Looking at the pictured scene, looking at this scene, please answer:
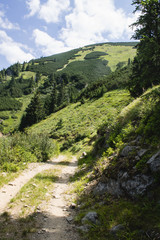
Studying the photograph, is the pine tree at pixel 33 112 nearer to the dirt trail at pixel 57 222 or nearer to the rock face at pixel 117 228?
the dirt trail at pixel 57 222

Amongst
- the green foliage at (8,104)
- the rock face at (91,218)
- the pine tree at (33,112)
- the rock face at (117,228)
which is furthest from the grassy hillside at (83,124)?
the green foliage at (8,104)

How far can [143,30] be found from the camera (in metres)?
10.6

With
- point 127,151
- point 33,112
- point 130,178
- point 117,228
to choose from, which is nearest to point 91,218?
point 117,228

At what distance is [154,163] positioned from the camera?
5.41 m

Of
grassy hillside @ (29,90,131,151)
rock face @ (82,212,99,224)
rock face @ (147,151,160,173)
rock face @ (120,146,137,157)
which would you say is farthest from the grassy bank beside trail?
grassy hillside @ (29,90,131,151)

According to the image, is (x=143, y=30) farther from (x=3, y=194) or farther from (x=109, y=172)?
(x=3, y=194)

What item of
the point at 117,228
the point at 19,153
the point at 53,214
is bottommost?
the point at 53,214

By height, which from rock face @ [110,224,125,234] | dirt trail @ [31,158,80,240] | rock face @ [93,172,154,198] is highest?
rock face @ [93,172,154,198]

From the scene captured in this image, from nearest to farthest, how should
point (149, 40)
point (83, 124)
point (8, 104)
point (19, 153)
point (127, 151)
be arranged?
point (127, 151)
point (149, 40)
point (19, 153)
point (83, 124)
point (8, 104)

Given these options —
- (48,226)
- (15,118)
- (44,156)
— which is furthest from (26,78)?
(48,226)

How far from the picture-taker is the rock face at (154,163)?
17.2ft

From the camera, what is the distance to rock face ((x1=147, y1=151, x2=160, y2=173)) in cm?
525

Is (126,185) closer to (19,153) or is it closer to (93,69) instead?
(19,153)

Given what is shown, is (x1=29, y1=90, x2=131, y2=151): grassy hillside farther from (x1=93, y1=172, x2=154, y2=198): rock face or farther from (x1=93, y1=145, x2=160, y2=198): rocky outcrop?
(x1=93, y1=172, x2=154, y2=198): rock face
